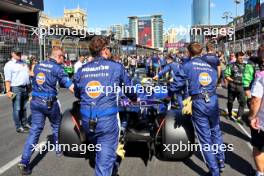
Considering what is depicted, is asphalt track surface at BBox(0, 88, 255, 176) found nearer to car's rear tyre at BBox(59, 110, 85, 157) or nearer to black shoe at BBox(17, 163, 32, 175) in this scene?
black shoe at BBox(17, 163, 32, 175)

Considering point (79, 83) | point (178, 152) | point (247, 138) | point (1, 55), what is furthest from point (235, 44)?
point (79, 83)

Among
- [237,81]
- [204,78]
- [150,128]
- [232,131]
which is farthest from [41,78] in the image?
[237,81]

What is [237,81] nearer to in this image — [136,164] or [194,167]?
[194,167]

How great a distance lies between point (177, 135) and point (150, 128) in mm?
614

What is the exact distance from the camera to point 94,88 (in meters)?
3.71

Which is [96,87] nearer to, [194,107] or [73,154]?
[194,107]

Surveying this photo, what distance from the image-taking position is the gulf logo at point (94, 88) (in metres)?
3.70

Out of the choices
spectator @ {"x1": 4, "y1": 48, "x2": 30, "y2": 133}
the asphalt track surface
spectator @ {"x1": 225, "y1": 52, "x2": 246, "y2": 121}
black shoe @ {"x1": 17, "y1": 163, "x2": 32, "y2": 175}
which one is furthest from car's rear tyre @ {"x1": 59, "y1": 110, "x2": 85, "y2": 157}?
spectator @ {"x1": 225, "y1": 52, "x2": 246, "y2": 121}

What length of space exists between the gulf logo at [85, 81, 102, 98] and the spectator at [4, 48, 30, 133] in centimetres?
426

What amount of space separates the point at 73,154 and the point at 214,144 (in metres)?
2.11

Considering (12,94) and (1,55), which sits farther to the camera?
(1,55)

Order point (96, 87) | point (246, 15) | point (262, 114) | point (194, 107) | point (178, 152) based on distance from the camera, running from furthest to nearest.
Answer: point (246, 15)
point (178, 152)
point (194, 107)
point (262, 114)
point (96, 87)

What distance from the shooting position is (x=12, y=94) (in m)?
7.59

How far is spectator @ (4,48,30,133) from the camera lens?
7711 millimetres
